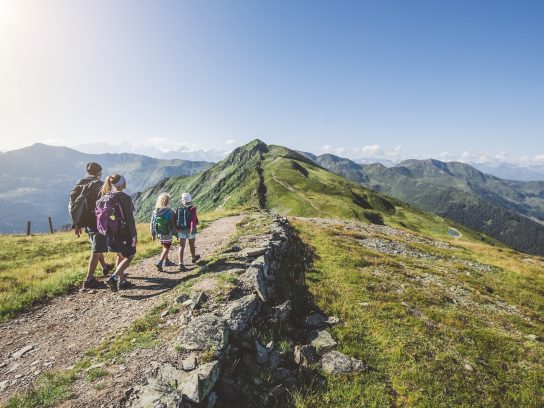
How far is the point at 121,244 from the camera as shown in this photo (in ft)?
41.5

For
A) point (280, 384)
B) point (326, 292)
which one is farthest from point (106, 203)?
point (326, 292)

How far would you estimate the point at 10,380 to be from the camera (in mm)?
7781

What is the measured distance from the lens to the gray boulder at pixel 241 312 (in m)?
9.53

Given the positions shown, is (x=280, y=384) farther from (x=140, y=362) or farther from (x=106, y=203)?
(x=106, y=203)

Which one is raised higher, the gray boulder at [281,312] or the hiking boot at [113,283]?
the hiking boot at [113,283]

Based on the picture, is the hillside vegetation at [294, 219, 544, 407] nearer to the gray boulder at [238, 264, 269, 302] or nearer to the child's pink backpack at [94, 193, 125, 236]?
the gray boulder at [238, 264, 269, 302]

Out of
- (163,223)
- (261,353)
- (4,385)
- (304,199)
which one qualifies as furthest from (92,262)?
(304,199)

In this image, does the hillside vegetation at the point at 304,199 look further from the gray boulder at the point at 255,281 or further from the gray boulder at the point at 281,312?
the gray boulder at the point at 281,312

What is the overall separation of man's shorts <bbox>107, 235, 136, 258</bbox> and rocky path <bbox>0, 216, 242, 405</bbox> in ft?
5.75

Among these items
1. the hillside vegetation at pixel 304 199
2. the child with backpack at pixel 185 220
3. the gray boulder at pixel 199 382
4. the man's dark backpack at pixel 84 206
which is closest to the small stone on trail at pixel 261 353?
the gray boulder at pixel 199 382

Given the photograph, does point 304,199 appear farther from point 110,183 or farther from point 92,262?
point 110,183

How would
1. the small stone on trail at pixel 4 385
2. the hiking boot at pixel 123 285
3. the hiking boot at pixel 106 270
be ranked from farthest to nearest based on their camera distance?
the hiking boot at pixel 106 270 < the hiking boot at pixel 123 285 < the small stone on trail at pixel 4 385

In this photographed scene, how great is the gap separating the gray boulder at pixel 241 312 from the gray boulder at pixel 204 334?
0.41m

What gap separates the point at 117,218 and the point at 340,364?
9.81m
